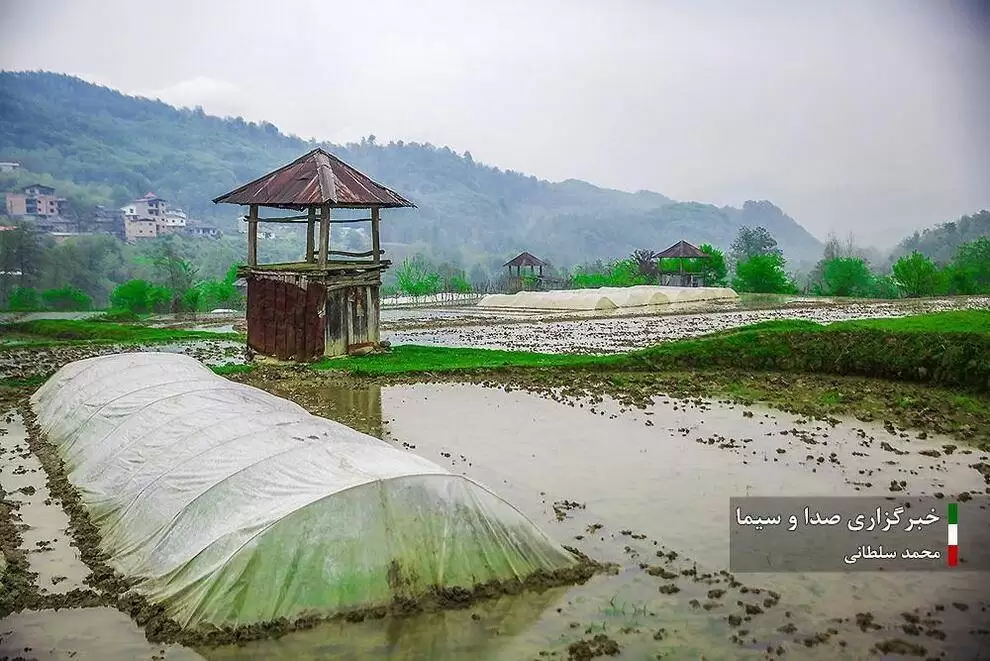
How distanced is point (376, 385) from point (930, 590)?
34.6 feet

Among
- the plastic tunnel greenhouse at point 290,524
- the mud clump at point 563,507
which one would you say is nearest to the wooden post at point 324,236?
the plastic tunnel greenhouse at point 290,524

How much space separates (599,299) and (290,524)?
27924mm

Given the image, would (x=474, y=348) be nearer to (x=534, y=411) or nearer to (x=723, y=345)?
(x=723, y=345)

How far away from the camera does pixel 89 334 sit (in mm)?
24172

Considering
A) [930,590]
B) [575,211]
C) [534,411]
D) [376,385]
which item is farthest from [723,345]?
[575,211]

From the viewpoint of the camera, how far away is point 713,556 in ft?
23.9

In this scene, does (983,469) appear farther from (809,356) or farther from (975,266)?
(975,266)

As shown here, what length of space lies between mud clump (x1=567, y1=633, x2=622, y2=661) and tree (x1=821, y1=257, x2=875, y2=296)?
39812mm

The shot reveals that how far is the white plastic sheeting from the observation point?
33406mm

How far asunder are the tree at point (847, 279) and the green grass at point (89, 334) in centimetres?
3019

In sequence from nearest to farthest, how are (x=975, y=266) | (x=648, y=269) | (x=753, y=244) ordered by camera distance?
(x=975, y=266), (x=648, y=269), (x=753, y=244)

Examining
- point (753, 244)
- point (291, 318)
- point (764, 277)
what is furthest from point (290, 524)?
point (753, 244)

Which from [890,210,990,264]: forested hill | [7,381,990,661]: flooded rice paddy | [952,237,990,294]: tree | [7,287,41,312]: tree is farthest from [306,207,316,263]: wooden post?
[890,210,990,264]: forested hill

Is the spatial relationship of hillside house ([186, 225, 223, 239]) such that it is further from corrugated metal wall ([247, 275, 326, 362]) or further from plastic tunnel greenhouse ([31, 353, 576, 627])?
plastic tunnel greenhouse ([31, 353, 576, 627])
